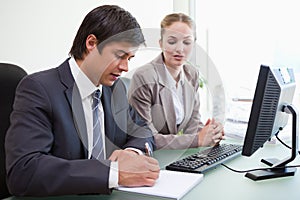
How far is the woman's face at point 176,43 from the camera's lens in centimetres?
184

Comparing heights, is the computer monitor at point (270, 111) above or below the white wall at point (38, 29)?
below

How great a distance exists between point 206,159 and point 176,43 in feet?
2.58

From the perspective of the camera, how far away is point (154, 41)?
1846 mm

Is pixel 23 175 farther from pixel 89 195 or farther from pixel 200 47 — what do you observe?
pixel 200 47

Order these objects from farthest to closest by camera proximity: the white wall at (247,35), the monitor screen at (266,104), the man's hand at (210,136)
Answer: the white wall at (247,35)
the man's hand at (210,136)
the monitor screen at (266,104)

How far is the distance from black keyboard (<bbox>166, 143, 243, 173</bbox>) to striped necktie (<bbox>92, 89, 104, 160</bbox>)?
250mm

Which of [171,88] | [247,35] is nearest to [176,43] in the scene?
[171,88]

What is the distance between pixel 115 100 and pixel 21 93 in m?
0.45

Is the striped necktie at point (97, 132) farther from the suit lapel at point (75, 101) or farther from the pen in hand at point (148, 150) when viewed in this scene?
the pen in hand at point (148, 150)

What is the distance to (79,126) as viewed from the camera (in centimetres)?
114

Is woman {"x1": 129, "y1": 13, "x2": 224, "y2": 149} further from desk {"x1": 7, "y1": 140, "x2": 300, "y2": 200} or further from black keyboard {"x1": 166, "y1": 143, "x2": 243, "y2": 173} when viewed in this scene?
desk {"x1": 7, "y1": 140, "x2": 300, "y2": 200}

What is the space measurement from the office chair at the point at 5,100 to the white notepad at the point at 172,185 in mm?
432

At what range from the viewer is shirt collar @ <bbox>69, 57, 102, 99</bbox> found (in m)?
1.19

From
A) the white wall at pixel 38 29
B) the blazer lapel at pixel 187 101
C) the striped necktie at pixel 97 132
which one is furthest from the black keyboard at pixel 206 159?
the white wall at pixel 38 29
